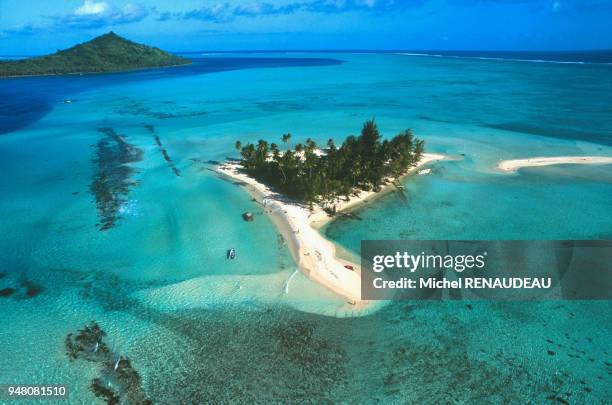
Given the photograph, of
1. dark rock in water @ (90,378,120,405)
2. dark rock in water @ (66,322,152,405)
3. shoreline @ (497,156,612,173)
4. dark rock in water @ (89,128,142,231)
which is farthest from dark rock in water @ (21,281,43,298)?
shoreline @ (497,156,612,173)

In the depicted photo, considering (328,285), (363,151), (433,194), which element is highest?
(363,151)

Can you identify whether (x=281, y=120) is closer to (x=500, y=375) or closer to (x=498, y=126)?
(x=498, y=126)

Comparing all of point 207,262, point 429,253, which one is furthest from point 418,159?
point 207,262

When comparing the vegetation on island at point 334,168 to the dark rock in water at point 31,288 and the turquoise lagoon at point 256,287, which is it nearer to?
the turquoise lagoon at point 256,287

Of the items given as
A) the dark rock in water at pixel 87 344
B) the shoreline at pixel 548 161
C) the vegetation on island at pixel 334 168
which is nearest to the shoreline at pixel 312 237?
the vegetation on island at pixel 334 168

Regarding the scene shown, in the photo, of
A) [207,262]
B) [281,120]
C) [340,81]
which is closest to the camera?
[207,262]

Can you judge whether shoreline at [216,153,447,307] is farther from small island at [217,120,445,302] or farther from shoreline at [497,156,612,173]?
shoreline at [497,156,612,173]
